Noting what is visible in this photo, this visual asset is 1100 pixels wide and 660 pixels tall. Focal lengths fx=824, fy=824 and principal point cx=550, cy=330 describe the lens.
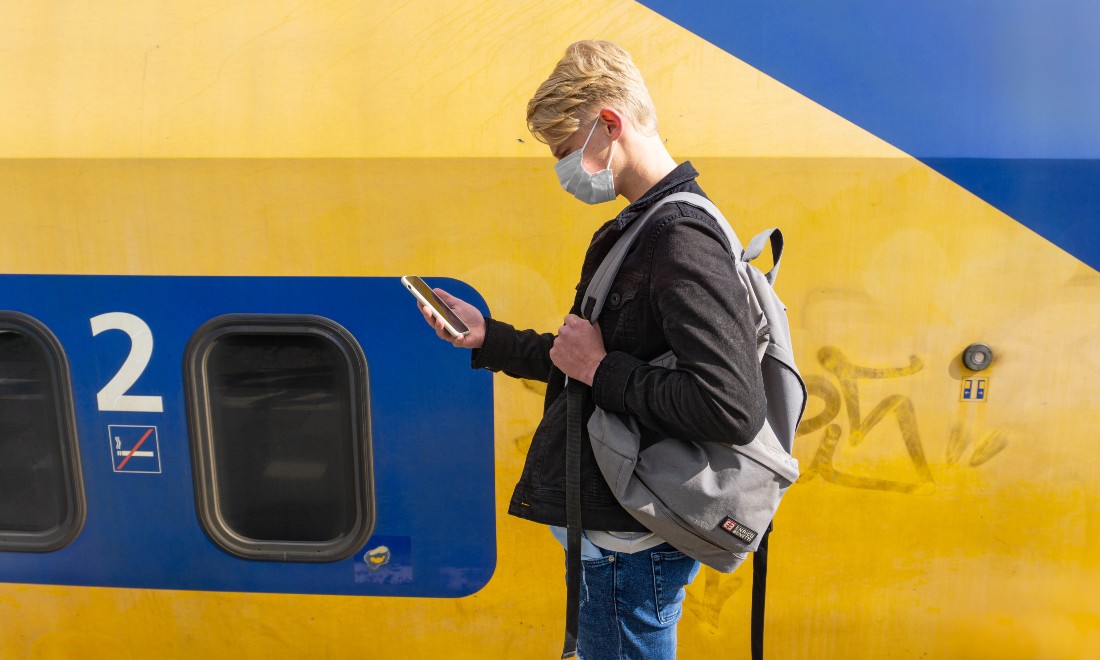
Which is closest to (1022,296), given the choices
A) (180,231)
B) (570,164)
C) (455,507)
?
(570,164)

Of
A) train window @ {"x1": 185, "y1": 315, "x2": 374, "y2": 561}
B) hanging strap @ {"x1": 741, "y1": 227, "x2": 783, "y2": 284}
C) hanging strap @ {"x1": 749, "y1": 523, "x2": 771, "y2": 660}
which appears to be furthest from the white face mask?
train window @ {"x1": 185, "y1": 315, "x2": 374, "y2": 561}

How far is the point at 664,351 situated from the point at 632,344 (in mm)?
53

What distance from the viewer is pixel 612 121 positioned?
1.33 metres

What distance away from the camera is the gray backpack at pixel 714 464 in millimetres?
1295

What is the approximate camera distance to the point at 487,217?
1.91m

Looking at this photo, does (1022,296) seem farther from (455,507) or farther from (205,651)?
(205,651)

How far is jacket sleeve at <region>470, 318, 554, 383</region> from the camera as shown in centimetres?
161

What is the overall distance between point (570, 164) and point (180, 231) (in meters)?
1.09

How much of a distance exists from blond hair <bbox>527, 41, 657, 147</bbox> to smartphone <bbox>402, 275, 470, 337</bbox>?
39 centimetres

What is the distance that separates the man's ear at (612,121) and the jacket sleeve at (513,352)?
452mm

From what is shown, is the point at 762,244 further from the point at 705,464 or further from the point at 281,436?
the point at 281,436

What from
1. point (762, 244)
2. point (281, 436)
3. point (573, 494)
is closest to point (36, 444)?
point (281, 436)

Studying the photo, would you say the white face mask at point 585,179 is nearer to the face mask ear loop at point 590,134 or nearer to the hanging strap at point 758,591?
the face mask ear loop at point 590,134

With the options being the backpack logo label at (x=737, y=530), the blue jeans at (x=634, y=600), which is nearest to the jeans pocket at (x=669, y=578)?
the blue jeans at (x=634, y=600)
